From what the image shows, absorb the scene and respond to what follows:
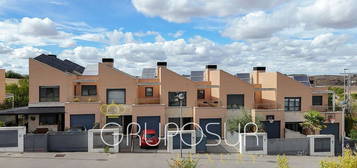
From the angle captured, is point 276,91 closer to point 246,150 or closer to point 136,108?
point 246,150

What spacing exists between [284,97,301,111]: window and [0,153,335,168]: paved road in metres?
8.40

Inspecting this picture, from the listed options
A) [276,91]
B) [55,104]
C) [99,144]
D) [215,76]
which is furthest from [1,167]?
[276,91]

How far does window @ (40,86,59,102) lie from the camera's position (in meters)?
29.8

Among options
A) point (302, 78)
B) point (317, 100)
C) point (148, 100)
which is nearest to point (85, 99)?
point (148, 100)

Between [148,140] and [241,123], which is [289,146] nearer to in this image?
[241,123]

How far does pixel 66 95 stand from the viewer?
29859mm

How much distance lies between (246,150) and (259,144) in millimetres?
1165

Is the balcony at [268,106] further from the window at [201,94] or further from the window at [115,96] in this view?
the window at [115,96]

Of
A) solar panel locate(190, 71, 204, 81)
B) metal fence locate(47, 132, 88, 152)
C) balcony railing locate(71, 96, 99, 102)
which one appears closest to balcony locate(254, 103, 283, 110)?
solar panel locate(190, 71, 204, 81)

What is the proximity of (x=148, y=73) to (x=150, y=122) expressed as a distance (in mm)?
7781

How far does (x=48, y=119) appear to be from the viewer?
98.7 feet

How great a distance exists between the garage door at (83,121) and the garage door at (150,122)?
4438mm

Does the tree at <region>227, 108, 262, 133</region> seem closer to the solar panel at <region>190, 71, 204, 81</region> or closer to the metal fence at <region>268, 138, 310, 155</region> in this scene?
the metal fence at <region>268, 138, 310, 155</region>

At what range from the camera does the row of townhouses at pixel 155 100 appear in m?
29.4
